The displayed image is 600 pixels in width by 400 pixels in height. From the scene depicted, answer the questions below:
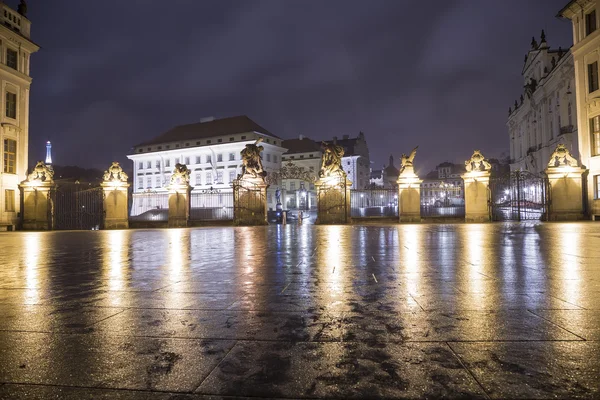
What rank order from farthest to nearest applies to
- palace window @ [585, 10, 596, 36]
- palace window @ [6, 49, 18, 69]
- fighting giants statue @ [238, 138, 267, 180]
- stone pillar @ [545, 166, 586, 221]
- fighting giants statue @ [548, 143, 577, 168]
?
1. palace window @ [6, 49, 18, 69]
2. fighting giants statue @ [238, 138, 267, 180]
3. palace window @ [585, 10, 596, 36]
4. fighting giants statue @ [548, 143, 577, 168]
5. stone pillar @ [545, 166, 586, 221]

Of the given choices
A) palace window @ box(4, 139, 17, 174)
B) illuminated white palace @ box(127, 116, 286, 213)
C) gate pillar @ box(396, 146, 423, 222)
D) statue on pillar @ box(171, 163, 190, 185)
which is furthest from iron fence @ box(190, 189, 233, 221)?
palace window @ box(4, 139, 17, 174)

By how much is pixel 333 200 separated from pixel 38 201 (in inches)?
834

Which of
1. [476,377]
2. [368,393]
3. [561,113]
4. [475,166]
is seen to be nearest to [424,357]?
[476,377]

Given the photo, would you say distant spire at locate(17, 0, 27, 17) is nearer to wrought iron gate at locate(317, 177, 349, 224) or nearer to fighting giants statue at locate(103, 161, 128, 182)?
fighting giants statue at locate(103, 161, 128, 182)

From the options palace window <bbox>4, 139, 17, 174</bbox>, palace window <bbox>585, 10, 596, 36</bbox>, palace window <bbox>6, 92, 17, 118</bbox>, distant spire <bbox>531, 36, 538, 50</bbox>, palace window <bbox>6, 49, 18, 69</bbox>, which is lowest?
palace window <bbox>4, 139, 17, 174</bbox>

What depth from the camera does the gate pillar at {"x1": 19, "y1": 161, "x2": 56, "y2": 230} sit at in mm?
28422

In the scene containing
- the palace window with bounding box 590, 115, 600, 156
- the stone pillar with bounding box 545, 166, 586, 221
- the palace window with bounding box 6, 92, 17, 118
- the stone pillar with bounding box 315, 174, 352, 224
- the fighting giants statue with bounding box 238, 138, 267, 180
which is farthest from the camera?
the palace window with bounding box 6, 92, 17, 118

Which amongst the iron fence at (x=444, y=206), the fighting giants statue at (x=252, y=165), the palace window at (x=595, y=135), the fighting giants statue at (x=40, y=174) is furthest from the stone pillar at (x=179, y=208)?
the palace window at (x=595, y=135)

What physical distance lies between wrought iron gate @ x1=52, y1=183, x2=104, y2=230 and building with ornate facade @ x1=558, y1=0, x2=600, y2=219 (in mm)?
33288

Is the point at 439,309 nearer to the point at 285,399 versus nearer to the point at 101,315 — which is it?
the point at 285,399

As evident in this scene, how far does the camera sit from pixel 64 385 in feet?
7.68

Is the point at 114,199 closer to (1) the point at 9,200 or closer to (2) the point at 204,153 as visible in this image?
(1) the point at 9,200

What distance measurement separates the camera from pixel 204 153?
72625 millimetres

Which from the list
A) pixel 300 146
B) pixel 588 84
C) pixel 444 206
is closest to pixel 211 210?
pixel 444 206
